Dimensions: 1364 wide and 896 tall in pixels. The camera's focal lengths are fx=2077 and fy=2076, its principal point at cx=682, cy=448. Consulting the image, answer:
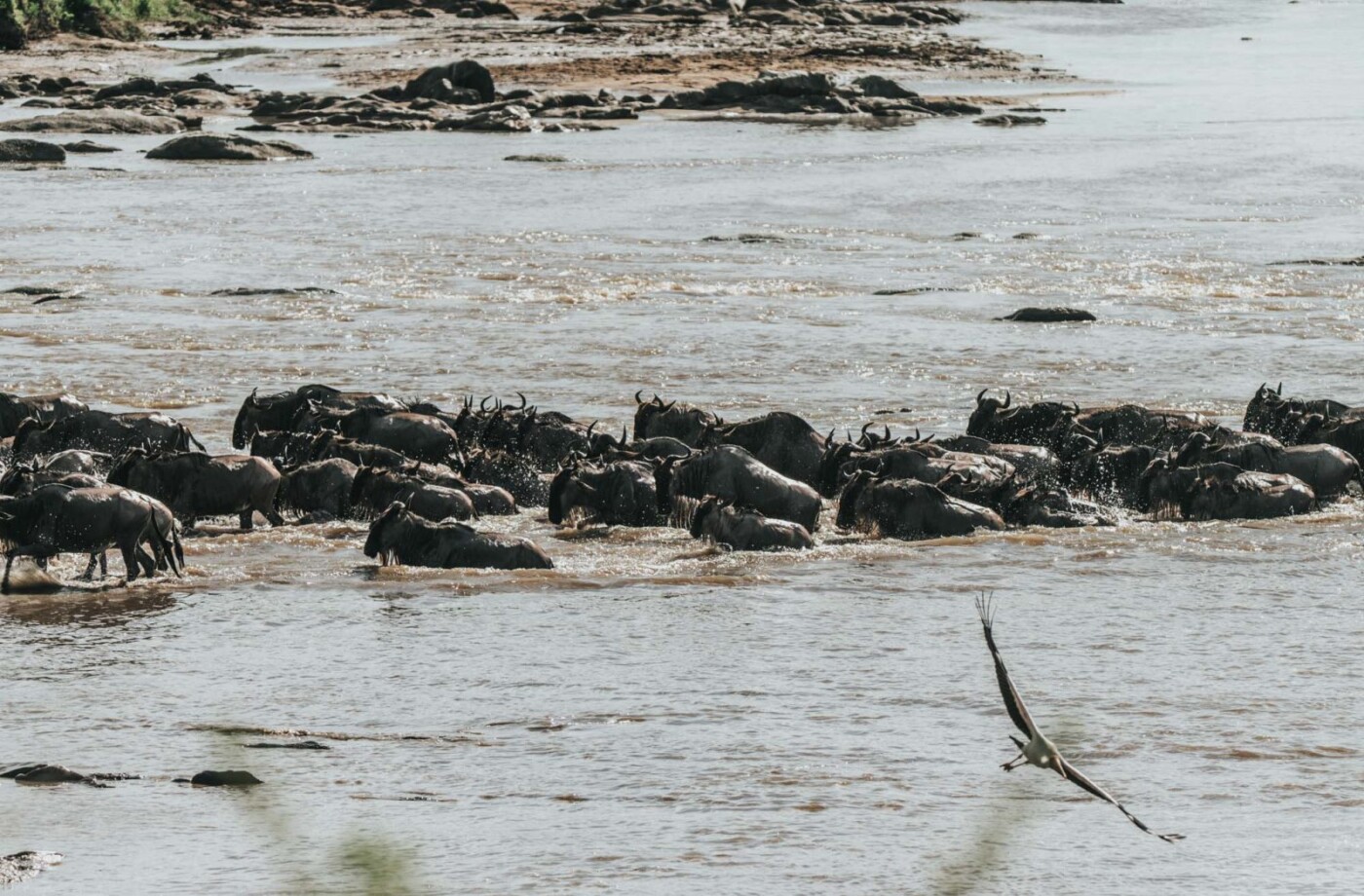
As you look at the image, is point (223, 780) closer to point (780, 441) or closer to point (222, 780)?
point (222, 780)

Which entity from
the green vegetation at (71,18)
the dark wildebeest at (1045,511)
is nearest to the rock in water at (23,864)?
the dark wildebeest at (1045,511)

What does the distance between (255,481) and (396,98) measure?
4072 cm

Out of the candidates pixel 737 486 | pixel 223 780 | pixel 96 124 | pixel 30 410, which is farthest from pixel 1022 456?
pixel 96 124

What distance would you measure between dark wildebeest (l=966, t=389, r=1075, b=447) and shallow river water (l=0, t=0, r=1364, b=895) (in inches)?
46.6

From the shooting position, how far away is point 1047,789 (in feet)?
26.0

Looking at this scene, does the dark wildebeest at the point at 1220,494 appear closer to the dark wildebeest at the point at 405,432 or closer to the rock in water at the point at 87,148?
the dark wildebeest at the point at 405,432

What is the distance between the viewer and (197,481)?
12414mm

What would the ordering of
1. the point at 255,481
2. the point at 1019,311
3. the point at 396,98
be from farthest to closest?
the point at 396,98
the point at 1019,311
the point at 255,481

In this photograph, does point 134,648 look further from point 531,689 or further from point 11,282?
point 11,282

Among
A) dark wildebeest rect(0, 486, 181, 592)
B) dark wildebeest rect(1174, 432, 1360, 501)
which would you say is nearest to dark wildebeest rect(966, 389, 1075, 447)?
dark wildebeest rect(1174, 432, 1360, 501)

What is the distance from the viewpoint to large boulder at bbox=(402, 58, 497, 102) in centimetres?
5166

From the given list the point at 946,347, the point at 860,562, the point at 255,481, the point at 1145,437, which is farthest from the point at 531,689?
the point at 946,347

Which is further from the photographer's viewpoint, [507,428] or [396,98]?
[396,98]

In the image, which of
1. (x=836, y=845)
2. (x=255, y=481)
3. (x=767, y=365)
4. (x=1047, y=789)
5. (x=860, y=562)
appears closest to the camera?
(x=836, y=845)
